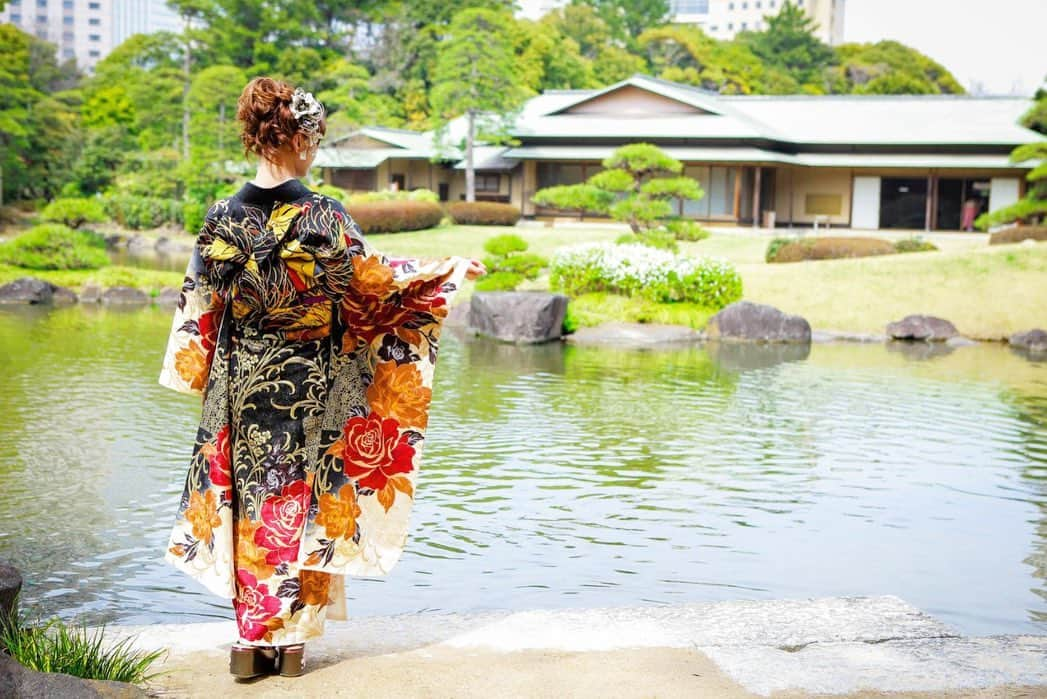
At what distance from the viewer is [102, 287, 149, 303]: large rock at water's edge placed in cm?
1842

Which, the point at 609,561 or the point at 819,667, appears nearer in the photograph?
the point at 819,667

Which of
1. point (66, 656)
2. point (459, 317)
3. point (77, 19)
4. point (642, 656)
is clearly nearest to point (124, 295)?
point (459, 317)

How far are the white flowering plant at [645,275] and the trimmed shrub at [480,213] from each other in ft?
50.9

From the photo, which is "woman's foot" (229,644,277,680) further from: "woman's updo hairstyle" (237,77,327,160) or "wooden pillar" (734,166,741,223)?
"wooden pillar" (734,166,741,223)

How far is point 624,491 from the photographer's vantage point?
23.7ft

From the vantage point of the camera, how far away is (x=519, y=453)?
8.17m

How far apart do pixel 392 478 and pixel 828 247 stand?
2034 centimetres

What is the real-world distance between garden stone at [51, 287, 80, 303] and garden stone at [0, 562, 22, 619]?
15.8 metres

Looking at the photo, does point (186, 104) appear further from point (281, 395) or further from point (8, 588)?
point (8, 588)

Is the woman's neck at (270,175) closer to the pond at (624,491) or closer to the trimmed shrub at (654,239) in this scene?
the pond at (624,491)

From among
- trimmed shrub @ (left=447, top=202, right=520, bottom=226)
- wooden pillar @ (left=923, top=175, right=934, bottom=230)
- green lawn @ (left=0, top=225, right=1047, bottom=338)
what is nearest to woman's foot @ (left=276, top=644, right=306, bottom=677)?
green lawn @ (left=0, top=225, right=1047, bottom=338)

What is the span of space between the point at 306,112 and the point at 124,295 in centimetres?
1596

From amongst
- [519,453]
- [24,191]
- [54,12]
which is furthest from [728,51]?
[54,12]

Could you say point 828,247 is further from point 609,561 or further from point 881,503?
point 609,561
